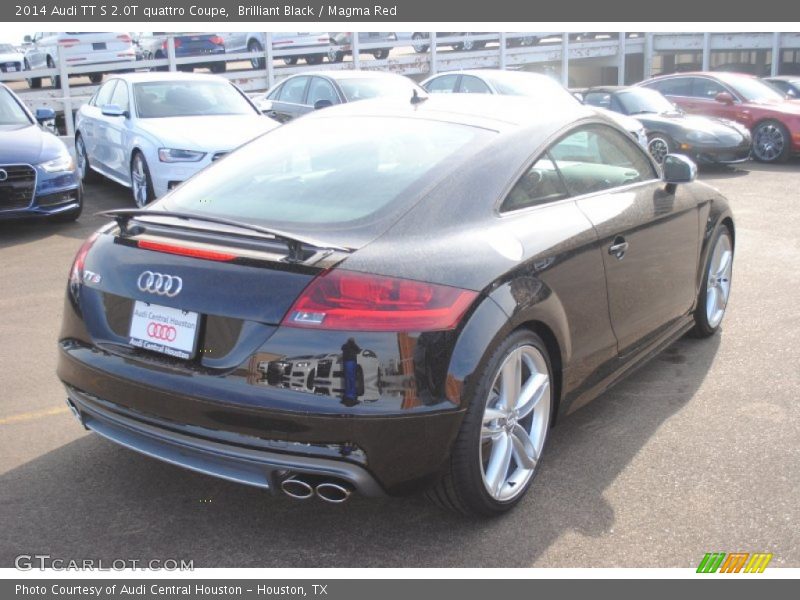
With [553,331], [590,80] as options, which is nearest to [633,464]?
[553,331]

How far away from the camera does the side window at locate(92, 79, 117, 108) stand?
1173cm

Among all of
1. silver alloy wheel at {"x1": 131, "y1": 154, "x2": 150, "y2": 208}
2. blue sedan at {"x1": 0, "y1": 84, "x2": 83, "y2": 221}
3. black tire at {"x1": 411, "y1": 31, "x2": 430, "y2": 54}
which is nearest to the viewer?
blue sedan at {"x1": 0, "y1": 84, "x2": 83, "y2": 221}

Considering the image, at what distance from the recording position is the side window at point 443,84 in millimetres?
14619

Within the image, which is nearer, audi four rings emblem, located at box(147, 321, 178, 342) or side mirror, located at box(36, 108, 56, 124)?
audi four rings emblem, located at box(147, 321, 178, 342)

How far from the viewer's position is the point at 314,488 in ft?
9.93

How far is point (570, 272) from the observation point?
3.77 m

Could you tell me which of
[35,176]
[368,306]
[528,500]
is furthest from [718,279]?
[35,176]

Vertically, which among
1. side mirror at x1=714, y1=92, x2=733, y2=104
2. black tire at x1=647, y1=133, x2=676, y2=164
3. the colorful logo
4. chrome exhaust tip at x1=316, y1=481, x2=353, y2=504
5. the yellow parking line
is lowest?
the colorful logo

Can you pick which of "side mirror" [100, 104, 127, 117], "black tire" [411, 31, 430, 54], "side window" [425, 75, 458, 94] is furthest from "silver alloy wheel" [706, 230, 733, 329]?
"black tire" [411, 31, 430, 54]

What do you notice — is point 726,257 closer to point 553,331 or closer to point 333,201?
point 553,331

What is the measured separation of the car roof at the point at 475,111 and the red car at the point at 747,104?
12.6 m

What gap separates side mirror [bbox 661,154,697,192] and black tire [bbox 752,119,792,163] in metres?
12.0

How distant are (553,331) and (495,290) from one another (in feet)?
1.60

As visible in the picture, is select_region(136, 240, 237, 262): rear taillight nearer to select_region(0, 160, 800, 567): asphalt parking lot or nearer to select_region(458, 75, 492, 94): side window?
select_region(0, 160, 800, 567): asphalt parking lot
